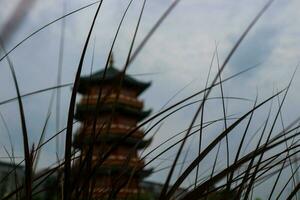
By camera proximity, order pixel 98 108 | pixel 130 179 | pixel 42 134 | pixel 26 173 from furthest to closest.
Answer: pixel 42 134
pixel 130 179
pixel 98 108
pixel 26 173

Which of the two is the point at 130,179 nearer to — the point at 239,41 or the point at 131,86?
the point at 239,41

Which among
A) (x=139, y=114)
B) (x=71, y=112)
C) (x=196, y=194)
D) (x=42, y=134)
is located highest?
(x=139, y=114)

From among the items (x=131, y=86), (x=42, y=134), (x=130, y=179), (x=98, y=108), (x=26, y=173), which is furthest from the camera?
(x=131, y=86)

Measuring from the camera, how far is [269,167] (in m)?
0.97

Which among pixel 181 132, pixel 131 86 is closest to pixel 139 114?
pixel 131 86

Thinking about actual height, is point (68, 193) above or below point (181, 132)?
below

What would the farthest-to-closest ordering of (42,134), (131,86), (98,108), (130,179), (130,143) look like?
(131,86) → (130,143) → (42,134) → (130,179) → (98,108)

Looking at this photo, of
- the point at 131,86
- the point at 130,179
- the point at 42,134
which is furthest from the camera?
the point at 131,86

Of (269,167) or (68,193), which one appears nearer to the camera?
(68,193)

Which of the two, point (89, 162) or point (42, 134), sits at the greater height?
point (42, 134)

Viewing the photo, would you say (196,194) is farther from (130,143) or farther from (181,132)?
(130,143)

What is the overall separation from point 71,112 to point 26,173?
111mm

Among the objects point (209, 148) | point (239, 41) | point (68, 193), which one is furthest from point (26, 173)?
point (239, 41)

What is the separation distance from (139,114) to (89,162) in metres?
25.5
